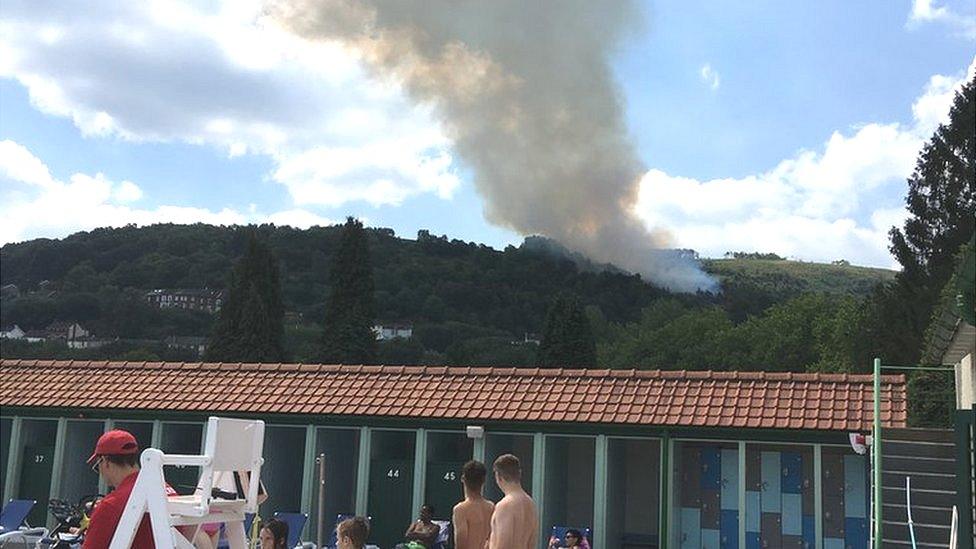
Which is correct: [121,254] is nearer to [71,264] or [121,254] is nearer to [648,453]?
[71,264]

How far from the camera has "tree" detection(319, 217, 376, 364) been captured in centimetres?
3928

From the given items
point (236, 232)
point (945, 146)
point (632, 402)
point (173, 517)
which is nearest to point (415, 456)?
point (632, 402)

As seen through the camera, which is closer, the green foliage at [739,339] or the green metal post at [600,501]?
the green metal post at [600,501]

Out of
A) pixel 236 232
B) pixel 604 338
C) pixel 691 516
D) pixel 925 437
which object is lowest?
pixel 691 516

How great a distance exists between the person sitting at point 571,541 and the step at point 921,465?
3.52m

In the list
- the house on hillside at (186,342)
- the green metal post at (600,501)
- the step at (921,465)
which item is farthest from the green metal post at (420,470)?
the house on hillside at (186,342)

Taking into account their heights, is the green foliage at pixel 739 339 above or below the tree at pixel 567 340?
above

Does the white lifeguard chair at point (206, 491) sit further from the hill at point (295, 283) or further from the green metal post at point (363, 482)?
the hill at point (295, 283)

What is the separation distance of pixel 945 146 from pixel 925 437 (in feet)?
75.2

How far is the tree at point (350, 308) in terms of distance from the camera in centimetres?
3928

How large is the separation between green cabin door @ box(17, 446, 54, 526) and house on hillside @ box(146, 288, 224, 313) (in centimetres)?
4233

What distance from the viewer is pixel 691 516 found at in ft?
44.3

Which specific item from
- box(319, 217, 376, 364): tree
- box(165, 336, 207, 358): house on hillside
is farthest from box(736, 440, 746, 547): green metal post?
box(165, 336, 207, 358): house on hillside

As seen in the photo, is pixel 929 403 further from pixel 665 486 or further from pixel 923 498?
pixel 665 486
